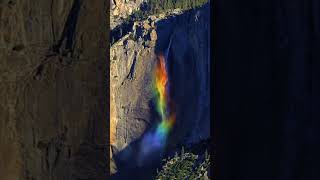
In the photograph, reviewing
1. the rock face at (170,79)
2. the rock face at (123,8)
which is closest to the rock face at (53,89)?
the rock face at (170,79)

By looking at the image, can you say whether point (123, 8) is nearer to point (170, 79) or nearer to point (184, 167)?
point (170, 79)
